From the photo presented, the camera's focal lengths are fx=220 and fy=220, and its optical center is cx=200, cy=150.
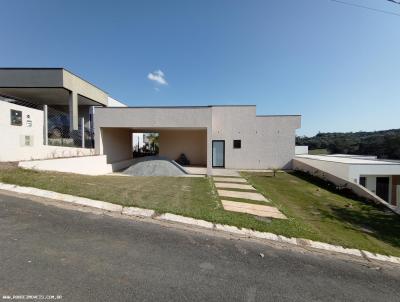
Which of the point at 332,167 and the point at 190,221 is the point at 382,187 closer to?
the point at 332,167

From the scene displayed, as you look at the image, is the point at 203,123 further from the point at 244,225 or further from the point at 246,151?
the point at 244,225

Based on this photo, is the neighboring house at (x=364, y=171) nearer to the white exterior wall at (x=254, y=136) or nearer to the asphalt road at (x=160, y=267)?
the white exterior wall at (x=254, y=136)

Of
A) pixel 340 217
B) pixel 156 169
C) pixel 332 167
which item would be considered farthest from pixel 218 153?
pixel 340 217

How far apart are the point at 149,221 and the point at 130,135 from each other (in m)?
15.2

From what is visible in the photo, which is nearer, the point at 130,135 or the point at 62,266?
the point at 62,266

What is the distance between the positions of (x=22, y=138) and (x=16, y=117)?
2.62ft

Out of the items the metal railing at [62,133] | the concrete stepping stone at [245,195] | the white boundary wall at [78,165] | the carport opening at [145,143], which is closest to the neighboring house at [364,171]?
the concrete stepping stone at [245,195]

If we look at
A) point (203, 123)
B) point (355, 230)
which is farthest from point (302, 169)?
point (355, 230)

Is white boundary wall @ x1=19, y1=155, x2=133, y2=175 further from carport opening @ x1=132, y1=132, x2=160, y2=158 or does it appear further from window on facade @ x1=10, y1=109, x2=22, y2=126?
carport opening @ x1=132, y1=132, x2=160, y2=158

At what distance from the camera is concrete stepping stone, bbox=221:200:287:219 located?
589cm

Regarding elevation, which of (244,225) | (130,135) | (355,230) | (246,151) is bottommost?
(355,230)

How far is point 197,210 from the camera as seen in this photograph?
556 cm

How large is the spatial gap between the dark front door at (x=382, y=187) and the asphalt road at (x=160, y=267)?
14277 mm

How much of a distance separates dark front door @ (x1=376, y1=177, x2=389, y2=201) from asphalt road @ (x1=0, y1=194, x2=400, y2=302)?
14.3 metres
